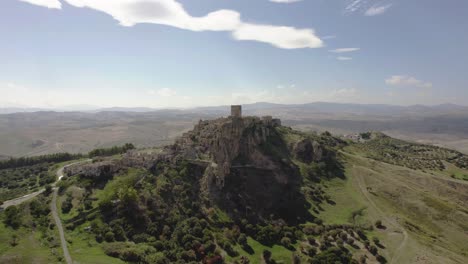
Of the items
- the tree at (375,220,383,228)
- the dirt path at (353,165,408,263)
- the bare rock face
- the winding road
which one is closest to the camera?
the winding road

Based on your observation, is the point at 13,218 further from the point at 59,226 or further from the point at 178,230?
the point at 178,230

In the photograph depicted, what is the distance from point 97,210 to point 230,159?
5040 cm

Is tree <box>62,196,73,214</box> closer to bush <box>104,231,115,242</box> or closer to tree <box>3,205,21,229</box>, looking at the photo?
tree <box>3,205,21,229</box>

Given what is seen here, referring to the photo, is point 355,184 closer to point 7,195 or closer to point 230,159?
point 230,159

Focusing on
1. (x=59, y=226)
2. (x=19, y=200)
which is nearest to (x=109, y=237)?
(x=59, y=226)

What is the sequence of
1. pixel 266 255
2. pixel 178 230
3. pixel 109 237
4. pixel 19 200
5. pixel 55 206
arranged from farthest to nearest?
pixel 19 200
pixel 55 206
pixel 178 230
pixel 266 255
pixel 109 237

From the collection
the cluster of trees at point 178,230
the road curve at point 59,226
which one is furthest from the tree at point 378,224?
the road curve at point 59,226

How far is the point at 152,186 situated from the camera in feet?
304

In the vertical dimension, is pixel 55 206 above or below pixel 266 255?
above

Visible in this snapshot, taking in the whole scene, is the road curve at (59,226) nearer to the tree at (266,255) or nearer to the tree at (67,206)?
the tree at (67,206)

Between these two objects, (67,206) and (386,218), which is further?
(386,218)

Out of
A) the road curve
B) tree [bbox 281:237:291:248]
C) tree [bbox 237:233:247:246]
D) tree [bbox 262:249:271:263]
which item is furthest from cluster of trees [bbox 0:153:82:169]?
tree [bbox 281:237:291:248]

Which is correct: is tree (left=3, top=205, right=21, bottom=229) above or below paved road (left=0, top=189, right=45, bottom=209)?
above

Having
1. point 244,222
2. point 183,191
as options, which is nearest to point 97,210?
point 183,191
